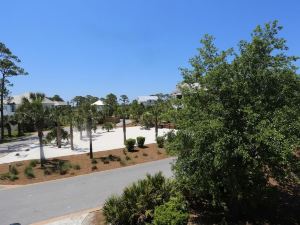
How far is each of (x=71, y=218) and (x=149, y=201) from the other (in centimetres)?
346

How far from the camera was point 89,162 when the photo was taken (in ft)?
78.6

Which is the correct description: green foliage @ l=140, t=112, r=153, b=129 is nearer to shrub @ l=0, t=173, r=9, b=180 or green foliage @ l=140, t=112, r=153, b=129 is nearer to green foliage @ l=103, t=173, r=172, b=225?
shrub @ l=0, t=173, r=9, b=180

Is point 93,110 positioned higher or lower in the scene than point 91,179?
higher

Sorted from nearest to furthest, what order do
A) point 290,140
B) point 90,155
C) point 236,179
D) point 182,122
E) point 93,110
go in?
point 290,140
point 236,179
point 182,122
point 90,155
point 93,110

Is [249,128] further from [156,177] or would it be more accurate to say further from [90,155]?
[90,155]

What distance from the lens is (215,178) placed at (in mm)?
10578

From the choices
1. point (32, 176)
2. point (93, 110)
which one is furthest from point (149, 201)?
point (93, 110)

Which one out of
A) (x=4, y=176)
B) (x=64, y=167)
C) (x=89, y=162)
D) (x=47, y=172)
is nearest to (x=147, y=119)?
(x=89, y=162)

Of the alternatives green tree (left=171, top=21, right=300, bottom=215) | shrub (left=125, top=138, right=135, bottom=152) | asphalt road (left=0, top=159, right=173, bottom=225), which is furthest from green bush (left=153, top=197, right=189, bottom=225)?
shrub (left=125, top=138, right=135, bottom=152)

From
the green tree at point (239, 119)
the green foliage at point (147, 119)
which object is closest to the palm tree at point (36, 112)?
the green tree at point (239, 119)

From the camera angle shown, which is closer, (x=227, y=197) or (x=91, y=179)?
(x=227, y=197)

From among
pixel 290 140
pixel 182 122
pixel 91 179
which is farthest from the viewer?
pixel 91 179

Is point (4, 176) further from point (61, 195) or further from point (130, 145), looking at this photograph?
point (130, 145)

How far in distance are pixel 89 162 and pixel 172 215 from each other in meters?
15.8
